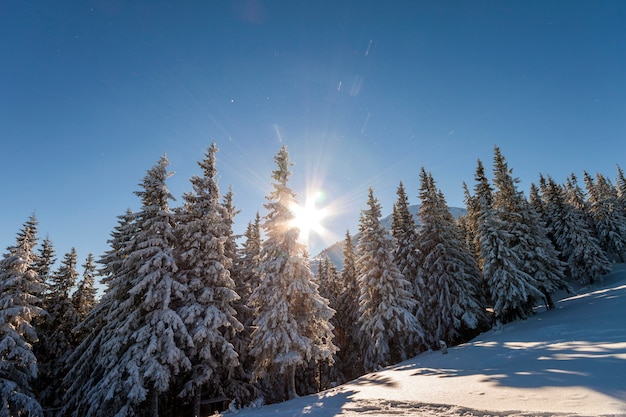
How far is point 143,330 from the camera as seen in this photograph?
1587cm

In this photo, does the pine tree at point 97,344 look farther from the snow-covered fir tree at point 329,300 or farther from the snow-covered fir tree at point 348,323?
the snow-covered fir tree at point 348,323

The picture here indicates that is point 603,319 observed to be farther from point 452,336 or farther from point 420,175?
point 420,175

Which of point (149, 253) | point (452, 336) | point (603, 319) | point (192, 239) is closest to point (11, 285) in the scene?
point (149, 253)

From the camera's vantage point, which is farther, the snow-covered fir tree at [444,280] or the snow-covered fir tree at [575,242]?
the snow-covered fir tree at [575,242]

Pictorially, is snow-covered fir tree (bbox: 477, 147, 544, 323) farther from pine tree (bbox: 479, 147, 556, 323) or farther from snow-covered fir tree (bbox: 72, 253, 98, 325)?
snow-covered fir tree (bbox: 72, 253, 98, 325)

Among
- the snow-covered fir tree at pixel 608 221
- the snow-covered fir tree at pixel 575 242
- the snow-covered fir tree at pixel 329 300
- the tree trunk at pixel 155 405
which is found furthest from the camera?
the snow-covered fir tree at pixel 608 221

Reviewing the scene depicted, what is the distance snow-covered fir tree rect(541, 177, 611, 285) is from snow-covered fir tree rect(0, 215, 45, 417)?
175ft

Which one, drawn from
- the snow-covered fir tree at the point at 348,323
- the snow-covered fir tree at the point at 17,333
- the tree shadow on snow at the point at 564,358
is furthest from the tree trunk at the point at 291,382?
the snow-covered fir tree at the point at 348,323

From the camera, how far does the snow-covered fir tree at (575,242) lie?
37.8 meters

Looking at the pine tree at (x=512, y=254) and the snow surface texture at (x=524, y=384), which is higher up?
the pine tree at (x=512, y=254)

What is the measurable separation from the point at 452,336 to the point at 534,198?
34.5 meters

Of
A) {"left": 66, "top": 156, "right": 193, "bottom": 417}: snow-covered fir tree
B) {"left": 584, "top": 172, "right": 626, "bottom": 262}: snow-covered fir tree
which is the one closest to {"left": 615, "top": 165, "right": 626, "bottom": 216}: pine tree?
{"left": 584, "top": 172, "right": 626, "bottom": 262}: snow-covered fir tree

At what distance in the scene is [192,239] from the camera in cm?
1969

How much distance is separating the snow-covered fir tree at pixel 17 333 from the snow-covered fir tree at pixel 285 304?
523 inches
